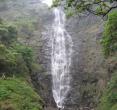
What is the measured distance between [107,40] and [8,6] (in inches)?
1276

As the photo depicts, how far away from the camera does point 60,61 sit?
1276 inches

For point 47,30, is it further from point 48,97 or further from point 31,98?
point 31,98

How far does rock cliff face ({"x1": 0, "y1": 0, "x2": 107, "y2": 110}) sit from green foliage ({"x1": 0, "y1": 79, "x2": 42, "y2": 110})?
21.7 feet

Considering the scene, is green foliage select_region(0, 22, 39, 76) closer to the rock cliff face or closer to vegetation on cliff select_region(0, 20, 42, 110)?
vegetation on cliff select_region(0, 20, 42, 110)

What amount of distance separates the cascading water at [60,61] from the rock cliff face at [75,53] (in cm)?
57

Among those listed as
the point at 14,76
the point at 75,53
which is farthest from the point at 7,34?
the point at 75,53

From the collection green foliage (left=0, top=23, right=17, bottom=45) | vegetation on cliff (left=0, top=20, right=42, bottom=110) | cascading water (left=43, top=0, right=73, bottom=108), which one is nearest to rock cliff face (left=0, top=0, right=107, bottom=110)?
cascading water (left=43, top=0, right=73, bottom=108)

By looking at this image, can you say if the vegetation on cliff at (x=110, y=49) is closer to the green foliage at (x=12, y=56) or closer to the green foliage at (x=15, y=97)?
the green foliage at (x=15, y=97)

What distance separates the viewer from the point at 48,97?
25.3m

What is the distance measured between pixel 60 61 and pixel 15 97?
58.7 ft

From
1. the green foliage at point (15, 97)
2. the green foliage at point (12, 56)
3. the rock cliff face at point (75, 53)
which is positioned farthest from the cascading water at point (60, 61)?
the green foliage at point (15, 97)

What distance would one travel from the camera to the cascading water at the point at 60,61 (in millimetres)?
27328

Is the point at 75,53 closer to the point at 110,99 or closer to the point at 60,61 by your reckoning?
the point at 60,61

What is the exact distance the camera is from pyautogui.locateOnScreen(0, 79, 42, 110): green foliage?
13.6 m
